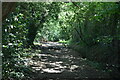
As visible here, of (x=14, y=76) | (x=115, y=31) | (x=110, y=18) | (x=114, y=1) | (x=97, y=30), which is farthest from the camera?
(x=97, y=30)

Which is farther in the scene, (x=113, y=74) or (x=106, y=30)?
(x=106, y=30)

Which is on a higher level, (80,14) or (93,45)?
(80,14)

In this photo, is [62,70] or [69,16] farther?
[69,16]

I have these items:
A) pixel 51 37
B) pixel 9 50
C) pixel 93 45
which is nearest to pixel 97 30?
pixel 93 45

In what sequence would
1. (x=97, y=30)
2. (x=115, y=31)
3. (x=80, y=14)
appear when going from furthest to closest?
(x=80, y=14)
(x=97, y=30)
(x=115, y=31)

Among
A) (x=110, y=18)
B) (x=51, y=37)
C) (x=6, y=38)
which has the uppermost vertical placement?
(x=110, y=18)

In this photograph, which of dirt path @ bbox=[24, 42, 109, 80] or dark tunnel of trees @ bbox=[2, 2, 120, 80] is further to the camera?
dirt path @ bbox=[24, 42, 109, 80]

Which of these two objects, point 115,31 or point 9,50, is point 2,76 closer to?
point 9,50

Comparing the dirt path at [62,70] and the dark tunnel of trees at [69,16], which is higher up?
the dark tunnel of trees at [69,16]

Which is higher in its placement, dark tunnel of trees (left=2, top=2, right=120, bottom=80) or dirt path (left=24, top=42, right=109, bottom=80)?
dark tunnel of trees (left=2, top=2, right=120, bottom=80)

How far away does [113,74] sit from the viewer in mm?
5875

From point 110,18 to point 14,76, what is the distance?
6.20m

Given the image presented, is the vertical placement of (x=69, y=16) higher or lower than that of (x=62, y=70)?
higher

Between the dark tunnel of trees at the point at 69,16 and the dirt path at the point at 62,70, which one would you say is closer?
the dark tunnel of trees at the point at 69,16
